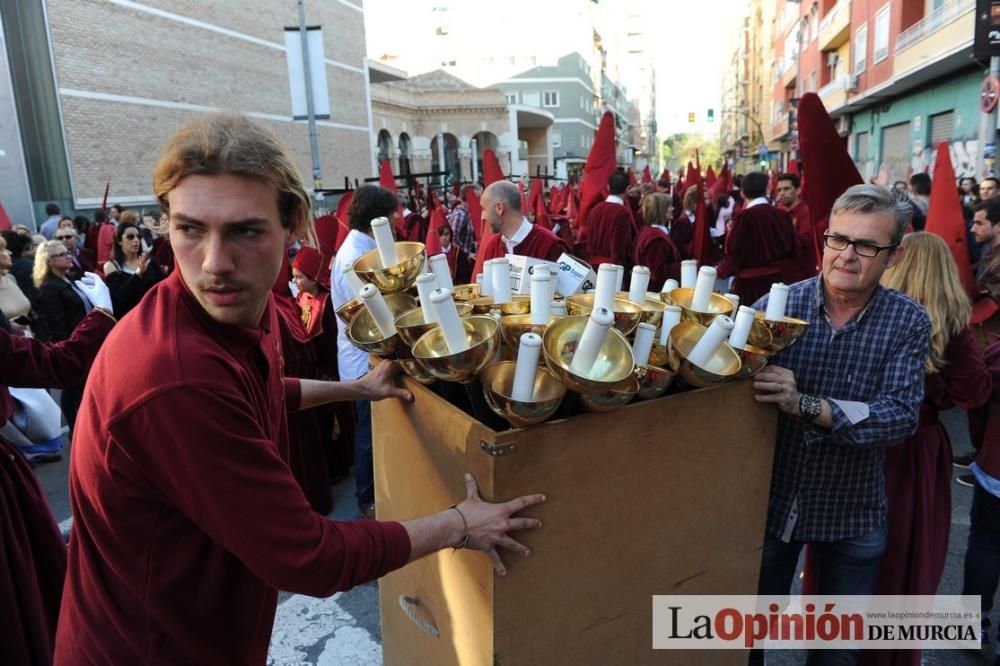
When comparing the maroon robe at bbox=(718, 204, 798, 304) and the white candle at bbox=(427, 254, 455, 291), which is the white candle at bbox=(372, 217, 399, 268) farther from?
the maroon robe at bbox=(718, 204, 798, 304)

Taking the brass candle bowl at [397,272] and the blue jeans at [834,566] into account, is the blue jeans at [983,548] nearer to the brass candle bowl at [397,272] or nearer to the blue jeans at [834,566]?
the blue jeans at [834,566]

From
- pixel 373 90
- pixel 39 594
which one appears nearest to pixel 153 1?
pixel 373 90

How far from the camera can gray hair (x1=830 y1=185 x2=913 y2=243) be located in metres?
1.98

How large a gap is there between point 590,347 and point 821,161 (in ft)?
5.61

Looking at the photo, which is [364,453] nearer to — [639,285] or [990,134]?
[639,285]

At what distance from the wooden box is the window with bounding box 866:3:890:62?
25262 mm

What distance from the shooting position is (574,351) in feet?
4.56

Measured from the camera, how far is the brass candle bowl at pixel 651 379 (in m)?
1.48

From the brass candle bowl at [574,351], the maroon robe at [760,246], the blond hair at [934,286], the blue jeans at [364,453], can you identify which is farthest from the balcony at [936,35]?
the brass candle bowl at [574,351]

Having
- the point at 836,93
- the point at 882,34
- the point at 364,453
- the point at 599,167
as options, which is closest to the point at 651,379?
the point at 364,453

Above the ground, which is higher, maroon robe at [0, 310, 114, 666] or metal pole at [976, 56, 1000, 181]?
metal pole at [976, 56, 1000, 181]

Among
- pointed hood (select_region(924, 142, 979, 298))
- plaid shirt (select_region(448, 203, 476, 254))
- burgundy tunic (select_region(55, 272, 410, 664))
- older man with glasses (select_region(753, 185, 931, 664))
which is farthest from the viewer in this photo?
plaid shirt (select_region(448, 203, 476, 254))

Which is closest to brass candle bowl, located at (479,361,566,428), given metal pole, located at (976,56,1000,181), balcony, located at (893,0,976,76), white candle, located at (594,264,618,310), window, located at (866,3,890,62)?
white candle, located at (594,264,618,310)

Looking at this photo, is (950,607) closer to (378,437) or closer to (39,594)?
(378,437)
